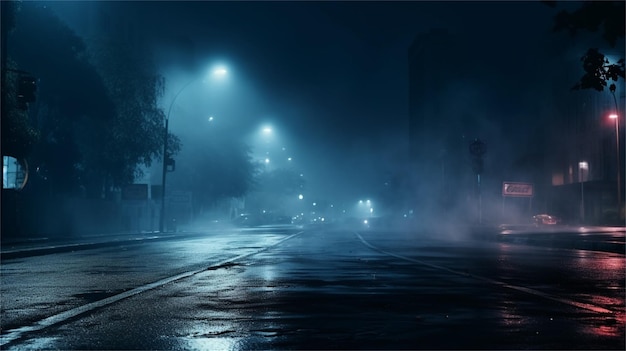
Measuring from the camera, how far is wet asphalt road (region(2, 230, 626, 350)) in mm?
8227

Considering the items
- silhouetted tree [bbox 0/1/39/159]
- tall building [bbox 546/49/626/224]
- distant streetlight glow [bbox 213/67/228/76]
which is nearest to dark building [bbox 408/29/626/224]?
tall building [bbox 546/49/626/224]

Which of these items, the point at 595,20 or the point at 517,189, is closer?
the point at 595,20

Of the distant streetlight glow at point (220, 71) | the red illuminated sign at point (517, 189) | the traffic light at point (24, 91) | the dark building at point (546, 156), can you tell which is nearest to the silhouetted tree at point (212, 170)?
the dark building at point (546, 156)

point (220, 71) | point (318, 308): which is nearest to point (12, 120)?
point (220, 71)

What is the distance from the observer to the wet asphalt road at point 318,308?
27.0ft

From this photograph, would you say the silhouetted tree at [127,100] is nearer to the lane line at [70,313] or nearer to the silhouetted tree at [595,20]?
the lane line at [70,313]

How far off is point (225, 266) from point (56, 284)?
5.88m

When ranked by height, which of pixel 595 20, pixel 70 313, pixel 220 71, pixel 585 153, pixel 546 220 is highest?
pixel 220 71

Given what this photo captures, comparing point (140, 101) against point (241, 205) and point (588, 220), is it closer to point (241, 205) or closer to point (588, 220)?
point (588, 220)

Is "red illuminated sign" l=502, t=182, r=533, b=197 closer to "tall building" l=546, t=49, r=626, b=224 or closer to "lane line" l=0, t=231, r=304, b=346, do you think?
"tall building" l=546, t=49, r=626, b=224

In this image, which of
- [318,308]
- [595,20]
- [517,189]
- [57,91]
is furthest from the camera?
[517,189]

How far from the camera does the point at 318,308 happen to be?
36.3 ft

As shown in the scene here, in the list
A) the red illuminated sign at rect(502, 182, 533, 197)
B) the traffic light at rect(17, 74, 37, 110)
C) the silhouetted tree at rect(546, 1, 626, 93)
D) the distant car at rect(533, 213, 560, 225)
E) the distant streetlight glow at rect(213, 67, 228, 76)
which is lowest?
the silhouetted tree at rect(546, 1, 626, 93)

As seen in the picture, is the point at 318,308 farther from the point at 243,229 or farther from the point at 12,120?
the point at 243,229
